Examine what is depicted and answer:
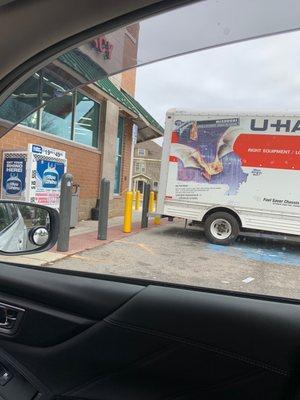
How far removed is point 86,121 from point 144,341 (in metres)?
10.6

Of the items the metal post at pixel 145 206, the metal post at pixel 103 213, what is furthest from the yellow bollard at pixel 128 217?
the metal post at pixel 103 213

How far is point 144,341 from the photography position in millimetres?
1747

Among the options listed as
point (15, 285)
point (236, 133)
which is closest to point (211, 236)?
point (236, 133)

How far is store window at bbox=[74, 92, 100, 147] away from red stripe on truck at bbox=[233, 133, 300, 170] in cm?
399

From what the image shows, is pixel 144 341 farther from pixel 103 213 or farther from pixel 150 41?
pixel 103 213

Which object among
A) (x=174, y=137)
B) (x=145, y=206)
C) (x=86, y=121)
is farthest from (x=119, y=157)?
(x=174, y=137)

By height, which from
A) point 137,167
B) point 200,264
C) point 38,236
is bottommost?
point 200,264

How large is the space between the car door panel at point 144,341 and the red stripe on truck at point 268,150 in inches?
→ 297

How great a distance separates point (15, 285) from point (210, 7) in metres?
1.43

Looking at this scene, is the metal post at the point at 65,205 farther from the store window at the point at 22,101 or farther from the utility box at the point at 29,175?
the store window at the point at 22,101

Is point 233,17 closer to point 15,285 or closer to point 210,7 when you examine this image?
point 210,7

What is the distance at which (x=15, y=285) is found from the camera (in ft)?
6.83

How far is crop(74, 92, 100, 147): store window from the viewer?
11.1 meters

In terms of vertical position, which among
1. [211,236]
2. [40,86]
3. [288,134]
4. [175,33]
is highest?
[288,134]
